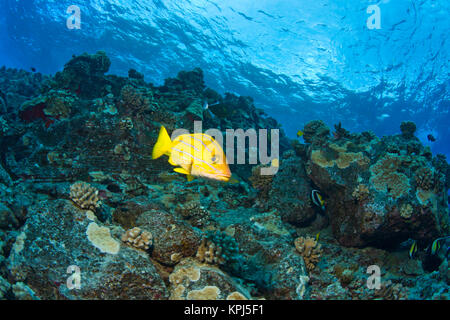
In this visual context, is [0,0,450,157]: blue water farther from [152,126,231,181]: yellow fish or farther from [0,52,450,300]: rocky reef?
[152,126,231,181]: yellow fish

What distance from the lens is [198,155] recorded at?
6.56ft

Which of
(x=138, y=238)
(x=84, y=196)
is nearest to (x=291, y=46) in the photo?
(x=84, y=196)

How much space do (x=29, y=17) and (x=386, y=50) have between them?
4233 cm

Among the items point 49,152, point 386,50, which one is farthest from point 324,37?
point 49,152

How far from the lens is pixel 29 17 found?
28297 mm

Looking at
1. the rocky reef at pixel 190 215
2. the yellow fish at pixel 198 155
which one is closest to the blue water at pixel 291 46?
the rocky reef at pixel 190 215

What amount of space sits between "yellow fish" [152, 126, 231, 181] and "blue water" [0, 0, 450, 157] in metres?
19.6

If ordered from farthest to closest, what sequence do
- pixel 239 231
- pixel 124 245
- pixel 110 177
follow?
pixel 110 177
pixel 239 231
pixel 124 245

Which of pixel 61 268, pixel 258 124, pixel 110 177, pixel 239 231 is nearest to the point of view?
pixel 61 268

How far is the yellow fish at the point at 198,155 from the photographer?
1.97 meters

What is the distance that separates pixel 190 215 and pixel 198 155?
339 centimetres

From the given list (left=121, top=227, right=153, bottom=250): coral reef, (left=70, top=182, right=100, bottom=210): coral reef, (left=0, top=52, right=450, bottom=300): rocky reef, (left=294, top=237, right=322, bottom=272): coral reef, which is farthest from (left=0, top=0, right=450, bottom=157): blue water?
(left=121, top=227, right=153, bottom=250): coral reef
